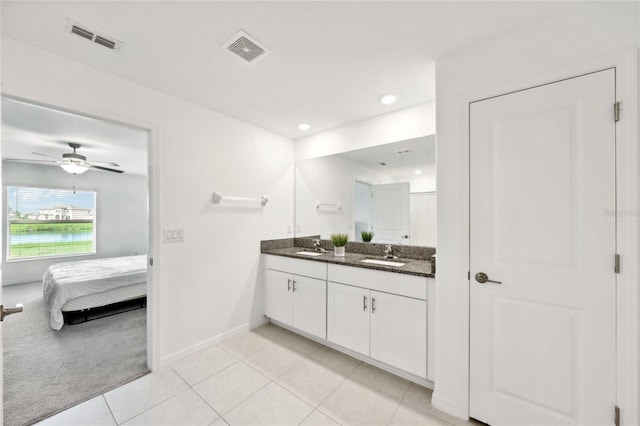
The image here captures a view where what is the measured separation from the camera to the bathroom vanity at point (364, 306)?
78.4 inches

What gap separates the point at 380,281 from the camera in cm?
219

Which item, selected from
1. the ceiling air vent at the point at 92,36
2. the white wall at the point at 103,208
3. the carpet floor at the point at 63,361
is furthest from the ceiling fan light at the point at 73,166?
the ceiling air vent at the point at 92,36

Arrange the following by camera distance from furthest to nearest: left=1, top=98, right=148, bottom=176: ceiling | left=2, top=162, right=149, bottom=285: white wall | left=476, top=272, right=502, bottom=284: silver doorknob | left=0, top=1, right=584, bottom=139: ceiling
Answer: left=2, top=162, right=149, bottom=285: white wall → left=1, top=98, right=148, bottom=176: ceiling → left=476, top=272, right=502, bottom=284: silver doorknob → left=0, top=1, right=584, bottom=139: ceiling

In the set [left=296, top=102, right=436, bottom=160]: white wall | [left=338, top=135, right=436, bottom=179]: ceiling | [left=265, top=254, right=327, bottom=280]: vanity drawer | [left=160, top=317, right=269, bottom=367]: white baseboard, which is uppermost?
[left=296, top=102, right=436, bottom=160]: white wall

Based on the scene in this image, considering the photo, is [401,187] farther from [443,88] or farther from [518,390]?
[518,390]

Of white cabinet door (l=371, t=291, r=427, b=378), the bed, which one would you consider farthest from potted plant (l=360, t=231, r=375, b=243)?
the bed

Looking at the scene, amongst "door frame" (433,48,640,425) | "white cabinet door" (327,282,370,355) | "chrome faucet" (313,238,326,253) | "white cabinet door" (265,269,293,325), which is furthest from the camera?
"chrome faucet" (313,238,326,253)

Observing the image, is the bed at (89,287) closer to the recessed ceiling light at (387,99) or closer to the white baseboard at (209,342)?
the white baseboard at (209,342)

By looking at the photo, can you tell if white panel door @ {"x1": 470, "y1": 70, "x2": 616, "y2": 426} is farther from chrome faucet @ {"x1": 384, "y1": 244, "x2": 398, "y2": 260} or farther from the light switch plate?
the light switch plate

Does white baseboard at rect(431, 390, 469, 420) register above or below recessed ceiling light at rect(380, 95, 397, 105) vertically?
below

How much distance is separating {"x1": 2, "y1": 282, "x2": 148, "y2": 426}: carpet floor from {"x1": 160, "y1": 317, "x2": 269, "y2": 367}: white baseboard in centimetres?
19

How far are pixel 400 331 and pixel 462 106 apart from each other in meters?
1.68

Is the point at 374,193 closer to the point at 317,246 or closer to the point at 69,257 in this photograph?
the point at 317,246

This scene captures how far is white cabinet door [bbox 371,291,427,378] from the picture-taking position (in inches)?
77.8
